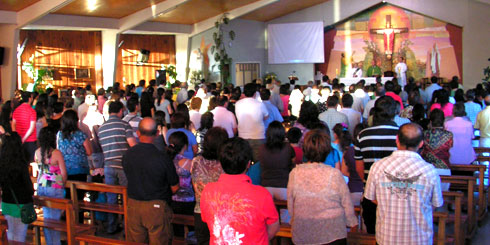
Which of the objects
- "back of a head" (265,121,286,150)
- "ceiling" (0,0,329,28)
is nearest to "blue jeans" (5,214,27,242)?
"back of a head" (265,121,286,150)

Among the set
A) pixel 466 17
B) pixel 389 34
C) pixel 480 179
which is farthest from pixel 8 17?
pixel 466 17

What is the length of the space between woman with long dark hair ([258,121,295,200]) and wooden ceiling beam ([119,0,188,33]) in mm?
9885

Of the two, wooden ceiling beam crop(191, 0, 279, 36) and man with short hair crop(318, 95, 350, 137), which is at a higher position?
wooden ceiling beam crop(191, 0, 279, 36)

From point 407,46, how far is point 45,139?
17.6m

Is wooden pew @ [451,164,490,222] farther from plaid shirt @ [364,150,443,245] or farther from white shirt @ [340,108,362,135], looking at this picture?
plaid shirt @ [364,150,443,245]

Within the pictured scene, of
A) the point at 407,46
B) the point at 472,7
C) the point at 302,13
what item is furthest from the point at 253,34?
the point at 472,7

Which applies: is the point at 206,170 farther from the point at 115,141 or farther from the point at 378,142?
the point at 115,141

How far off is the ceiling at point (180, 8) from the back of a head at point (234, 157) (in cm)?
994

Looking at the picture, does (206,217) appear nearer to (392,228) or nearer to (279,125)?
(392,228)

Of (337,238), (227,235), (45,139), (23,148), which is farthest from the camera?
(45,139)

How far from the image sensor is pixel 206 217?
3070 mm

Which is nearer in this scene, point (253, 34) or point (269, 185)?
point (269, 185)

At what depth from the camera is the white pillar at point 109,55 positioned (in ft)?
51.5

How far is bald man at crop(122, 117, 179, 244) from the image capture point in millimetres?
3904
